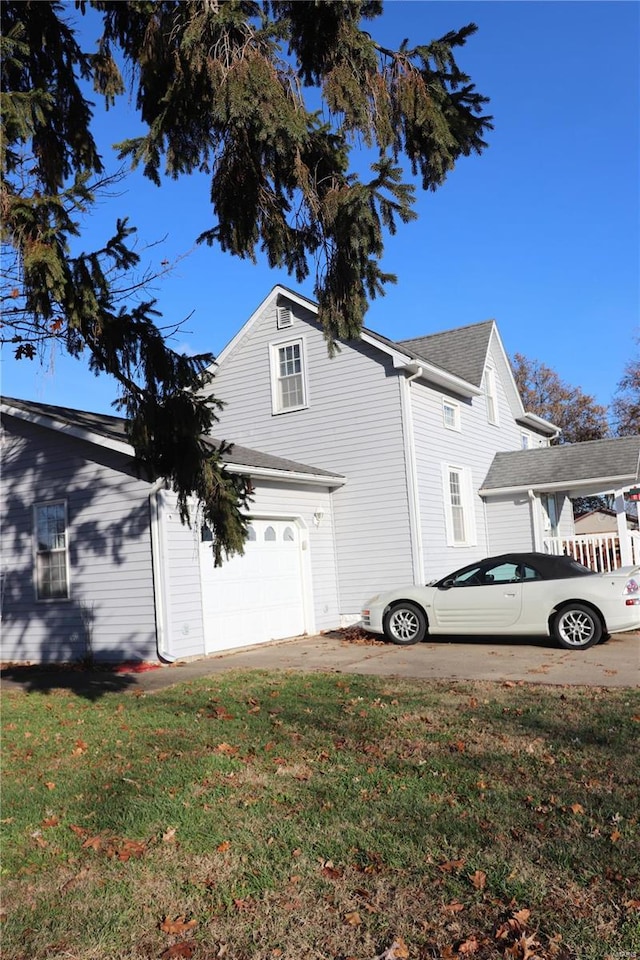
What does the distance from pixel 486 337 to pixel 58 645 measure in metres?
13.4

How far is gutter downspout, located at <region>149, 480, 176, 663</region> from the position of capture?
12344 mm

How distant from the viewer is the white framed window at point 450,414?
17859 mm

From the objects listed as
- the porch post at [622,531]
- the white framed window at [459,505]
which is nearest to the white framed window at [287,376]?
the white framed window at [459,505]

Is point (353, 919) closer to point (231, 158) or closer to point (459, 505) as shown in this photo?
point (231, 158)

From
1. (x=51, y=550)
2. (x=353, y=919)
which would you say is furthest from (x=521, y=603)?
(x=353, y=919)

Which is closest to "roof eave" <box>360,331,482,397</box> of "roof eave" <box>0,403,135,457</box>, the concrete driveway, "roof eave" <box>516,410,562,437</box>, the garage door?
the garage door

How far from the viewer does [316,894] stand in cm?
390

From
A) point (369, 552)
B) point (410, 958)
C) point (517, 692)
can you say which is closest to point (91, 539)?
point (369, 552)

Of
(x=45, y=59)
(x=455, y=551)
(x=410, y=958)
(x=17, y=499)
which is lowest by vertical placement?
(x=410, y=958)

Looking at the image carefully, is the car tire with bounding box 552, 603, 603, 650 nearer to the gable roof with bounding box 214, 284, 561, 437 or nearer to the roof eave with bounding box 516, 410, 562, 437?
the gable roof with bounding box 214, 284, 561, 437

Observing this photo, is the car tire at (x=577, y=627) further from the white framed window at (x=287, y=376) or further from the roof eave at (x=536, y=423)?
the roof eave at (x=536, y=423)

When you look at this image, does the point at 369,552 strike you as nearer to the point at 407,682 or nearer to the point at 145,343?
the point at 407,682

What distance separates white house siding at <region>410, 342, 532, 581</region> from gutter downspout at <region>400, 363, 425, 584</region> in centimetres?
24

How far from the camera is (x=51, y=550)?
14266mm
